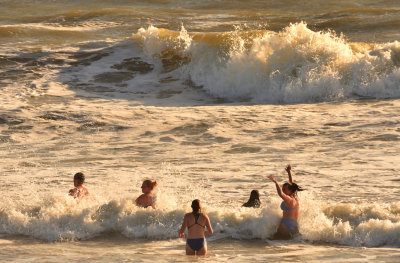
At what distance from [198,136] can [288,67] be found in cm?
639

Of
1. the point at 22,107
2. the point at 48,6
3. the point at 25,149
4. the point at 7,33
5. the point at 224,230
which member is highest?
the point at 48,6

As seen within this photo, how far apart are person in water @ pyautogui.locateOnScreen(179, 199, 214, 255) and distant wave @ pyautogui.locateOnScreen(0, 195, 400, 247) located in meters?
1.06

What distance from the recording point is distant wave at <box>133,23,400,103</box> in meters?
19.6

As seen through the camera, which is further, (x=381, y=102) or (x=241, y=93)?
(x=241, y=93)

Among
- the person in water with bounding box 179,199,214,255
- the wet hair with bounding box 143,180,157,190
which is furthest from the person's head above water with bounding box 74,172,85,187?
the person in water with bounding box 179,199,214,255

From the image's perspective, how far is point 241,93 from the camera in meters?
20.5

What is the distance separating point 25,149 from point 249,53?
9.21 m

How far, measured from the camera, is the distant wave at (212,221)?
921 centimetres

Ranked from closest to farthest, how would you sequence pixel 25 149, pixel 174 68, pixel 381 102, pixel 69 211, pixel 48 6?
pixel 69 211
pixel 25 149
pixel 381 102
pixel 174 68
pixel 48 6

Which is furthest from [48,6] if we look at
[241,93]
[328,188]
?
[328,188]

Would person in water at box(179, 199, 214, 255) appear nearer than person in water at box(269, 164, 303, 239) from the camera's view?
Yes

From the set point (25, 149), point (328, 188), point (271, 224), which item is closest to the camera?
point (271, 224)

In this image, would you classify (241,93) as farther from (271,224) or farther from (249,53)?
(271,224)

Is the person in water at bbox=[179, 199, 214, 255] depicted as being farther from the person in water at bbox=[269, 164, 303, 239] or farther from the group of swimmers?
the person in water at bbox=[269, 164, 303, 239]
